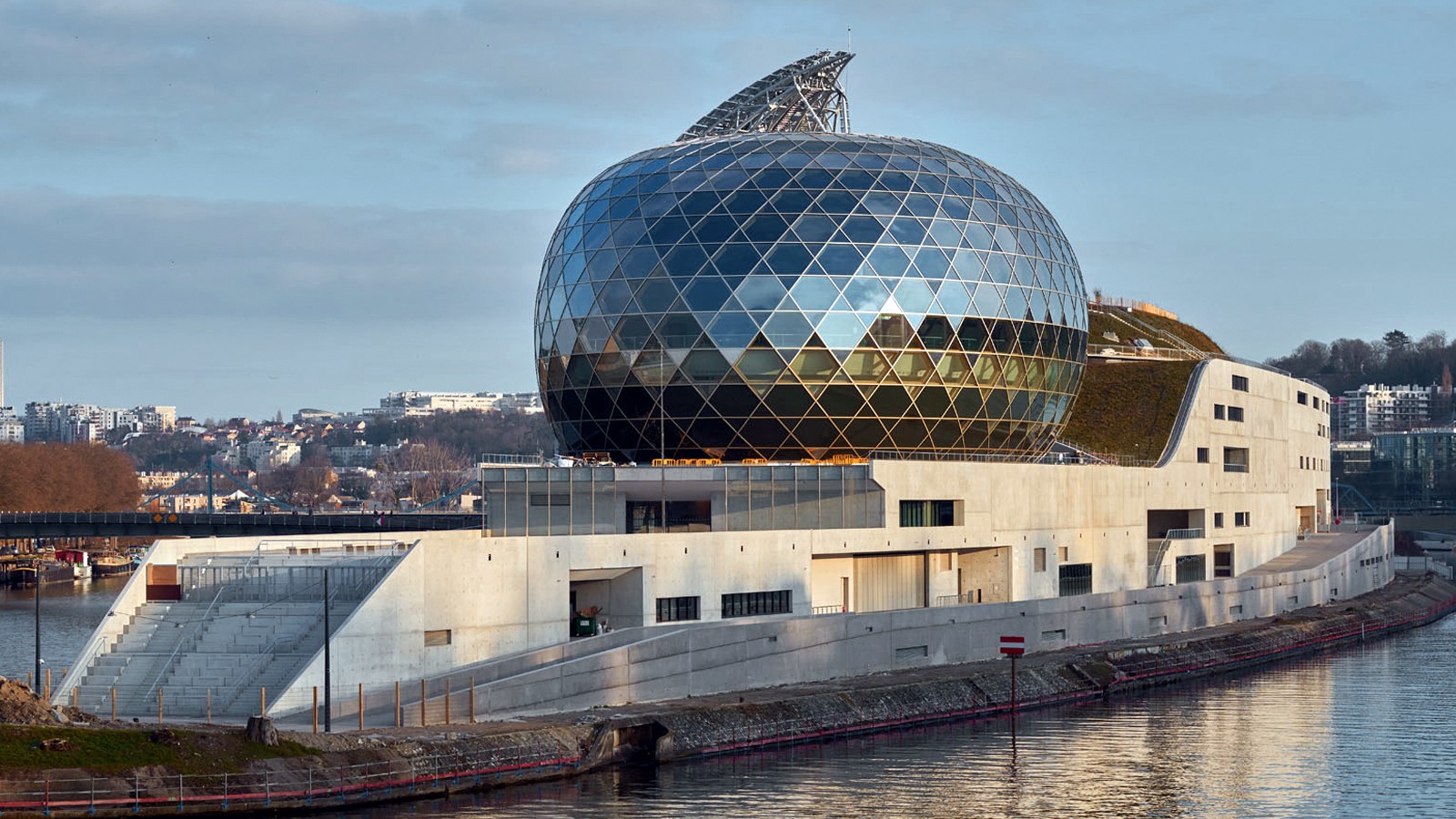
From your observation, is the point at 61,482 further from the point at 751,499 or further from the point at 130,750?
the point at 130,750

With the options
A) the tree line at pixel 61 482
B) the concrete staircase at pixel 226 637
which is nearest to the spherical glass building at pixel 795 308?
the concrete staircase at pixel 226 637

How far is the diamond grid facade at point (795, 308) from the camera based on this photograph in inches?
2704

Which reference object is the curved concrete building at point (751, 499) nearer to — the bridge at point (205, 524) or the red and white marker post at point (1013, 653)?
the red and white marker post at point (1013, 653)

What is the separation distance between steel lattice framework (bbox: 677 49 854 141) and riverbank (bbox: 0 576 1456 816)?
105 feet

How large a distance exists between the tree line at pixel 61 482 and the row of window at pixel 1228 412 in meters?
121

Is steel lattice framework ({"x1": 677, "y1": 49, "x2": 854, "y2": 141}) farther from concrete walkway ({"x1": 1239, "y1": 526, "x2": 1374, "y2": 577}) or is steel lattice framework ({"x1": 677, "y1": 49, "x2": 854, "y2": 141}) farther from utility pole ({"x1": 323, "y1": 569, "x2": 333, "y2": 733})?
utility pole ({"x1": 323, "y1": 569, "x2": 333, "y2": 733})

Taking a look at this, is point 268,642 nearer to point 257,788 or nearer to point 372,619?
point 372,619

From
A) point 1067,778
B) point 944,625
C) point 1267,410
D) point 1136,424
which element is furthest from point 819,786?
point 1267,410

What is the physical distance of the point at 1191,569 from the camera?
89.1 metres

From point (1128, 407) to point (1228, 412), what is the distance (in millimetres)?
5167

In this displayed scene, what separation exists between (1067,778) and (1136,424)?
164ft

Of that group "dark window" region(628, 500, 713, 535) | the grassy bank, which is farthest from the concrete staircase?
"dark window" region(628, 500, 713, 535)

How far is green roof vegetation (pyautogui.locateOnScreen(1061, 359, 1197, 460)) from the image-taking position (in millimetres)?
92125

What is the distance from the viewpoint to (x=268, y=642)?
51.3 metres
